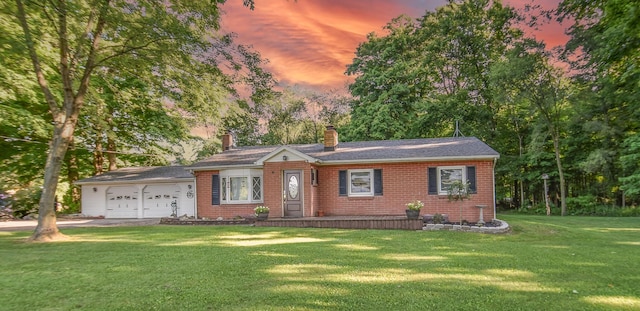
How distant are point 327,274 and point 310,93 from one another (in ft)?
103

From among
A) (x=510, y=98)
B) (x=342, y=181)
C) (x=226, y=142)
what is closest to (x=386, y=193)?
(x=342, y=181)

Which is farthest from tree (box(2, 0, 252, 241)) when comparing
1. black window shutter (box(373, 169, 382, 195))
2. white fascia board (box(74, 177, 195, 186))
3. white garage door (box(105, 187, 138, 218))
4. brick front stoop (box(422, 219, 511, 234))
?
white garage door (box(105, 187, 138, 218))

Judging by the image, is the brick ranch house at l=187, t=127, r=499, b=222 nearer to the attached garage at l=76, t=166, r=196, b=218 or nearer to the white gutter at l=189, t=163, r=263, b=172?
the white gutter at l=189, t=163, r=263, b=172

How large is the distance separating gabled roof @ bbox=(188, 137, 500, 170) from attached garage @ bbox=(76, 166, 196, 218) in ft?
10.7

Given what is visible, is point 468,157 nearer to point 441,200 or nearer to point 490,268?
point 441,200

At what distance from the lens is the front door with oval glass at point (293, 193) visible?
15.3 meters

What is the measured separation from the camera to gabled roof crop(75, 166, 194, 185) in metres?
19.6

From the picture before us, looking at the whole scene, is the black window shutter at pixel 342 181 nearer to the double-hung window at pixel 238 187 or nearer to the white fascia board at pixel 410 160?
the white fascia board at pixel 410 160

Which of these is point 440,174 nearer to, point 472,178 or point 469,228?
point 472,178

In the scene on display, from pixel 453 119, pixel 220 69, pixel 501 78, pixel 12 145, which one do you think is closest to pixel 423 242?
pixel 220 69

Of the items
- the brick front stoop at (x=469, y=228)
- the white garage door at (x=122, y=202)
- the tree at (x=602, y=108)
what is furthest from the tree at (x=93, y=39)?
the tree at (x=602, y=108)

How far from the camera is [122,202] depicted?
2120 centimetres

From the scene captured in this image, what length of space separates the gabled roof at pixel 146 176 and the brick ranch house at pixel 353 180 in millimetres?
3057

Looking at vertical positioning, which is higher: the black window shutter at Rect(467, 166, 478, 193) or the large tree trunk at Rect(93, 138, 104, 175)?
the large tree trunk at Rect(93, 138, 104, 175)
